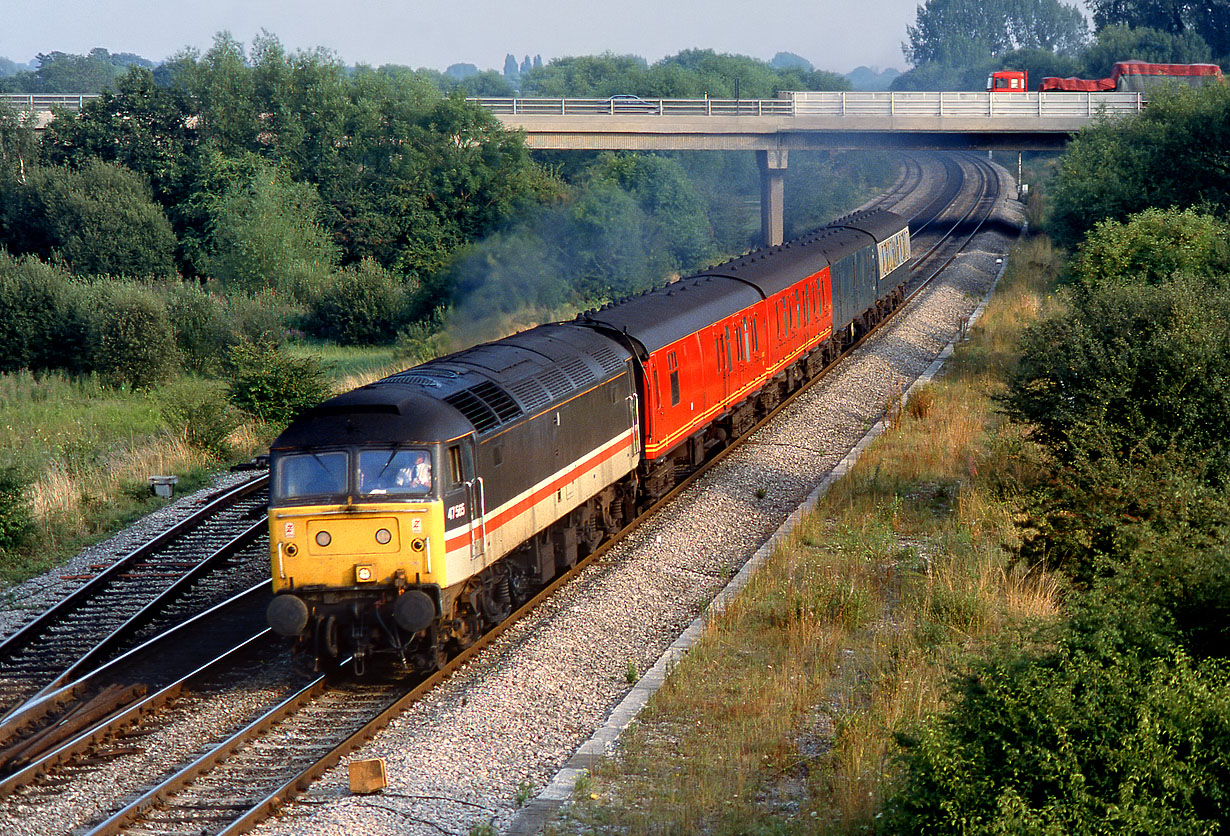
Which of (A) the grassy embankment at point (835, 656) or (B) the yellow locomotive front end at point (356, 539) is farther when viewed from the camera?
(B) the yellow locomotive front end at point (356, 539)

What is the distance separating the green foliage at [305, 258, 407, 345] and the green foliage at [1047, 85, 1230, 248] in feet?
80.8

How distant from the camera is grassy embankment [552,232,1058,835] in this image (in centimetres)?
868

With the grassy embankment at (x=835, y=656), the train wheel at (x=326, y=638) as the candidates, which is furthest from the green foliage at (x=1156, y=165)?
the train wheel at (x=326, y=638)

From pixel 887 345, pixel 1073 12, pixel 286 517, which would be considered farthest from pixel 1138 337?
pixel 1073 12

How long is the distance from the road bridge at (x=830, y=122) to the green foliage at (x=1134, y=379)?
127 ft

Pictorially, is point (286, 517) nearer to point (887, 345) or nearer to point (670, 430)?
point (670, 430)

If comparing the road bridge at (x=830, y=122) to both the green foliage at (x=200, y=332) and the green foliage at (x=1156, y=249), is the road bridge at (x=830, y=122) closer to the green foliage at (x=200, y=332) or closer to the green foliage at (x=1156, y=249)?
the green foliage at (x=200, y=332)

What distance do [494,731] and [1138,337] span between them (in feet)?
30.9

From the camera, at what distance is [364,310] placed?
149 feet

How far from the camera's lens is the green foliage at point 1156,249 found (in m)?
26.2

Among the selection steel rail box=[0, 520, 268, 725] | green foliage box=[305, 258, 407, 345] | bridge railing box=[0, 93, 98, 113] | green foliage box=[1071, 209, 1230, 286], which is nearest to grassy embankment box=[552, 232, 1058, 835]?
steel rail box=[0, 520, 268, 725]

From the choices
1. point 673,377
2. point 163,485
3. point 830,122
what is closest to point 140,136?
point 830,122

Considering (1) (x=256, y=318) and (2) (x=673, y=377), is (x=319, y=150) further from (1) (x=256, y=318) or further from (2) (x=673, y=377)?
(2) (x=673, y=377)

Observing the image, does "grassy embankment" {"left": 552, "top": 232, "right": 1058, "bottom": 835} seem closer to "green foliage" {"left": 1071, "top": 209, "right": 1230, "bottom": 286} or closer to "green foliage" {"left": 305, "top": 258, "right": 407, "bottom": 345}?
"green foliage" {"left": 1071, "top": 209, "right": 1230, "bottom": 286}
